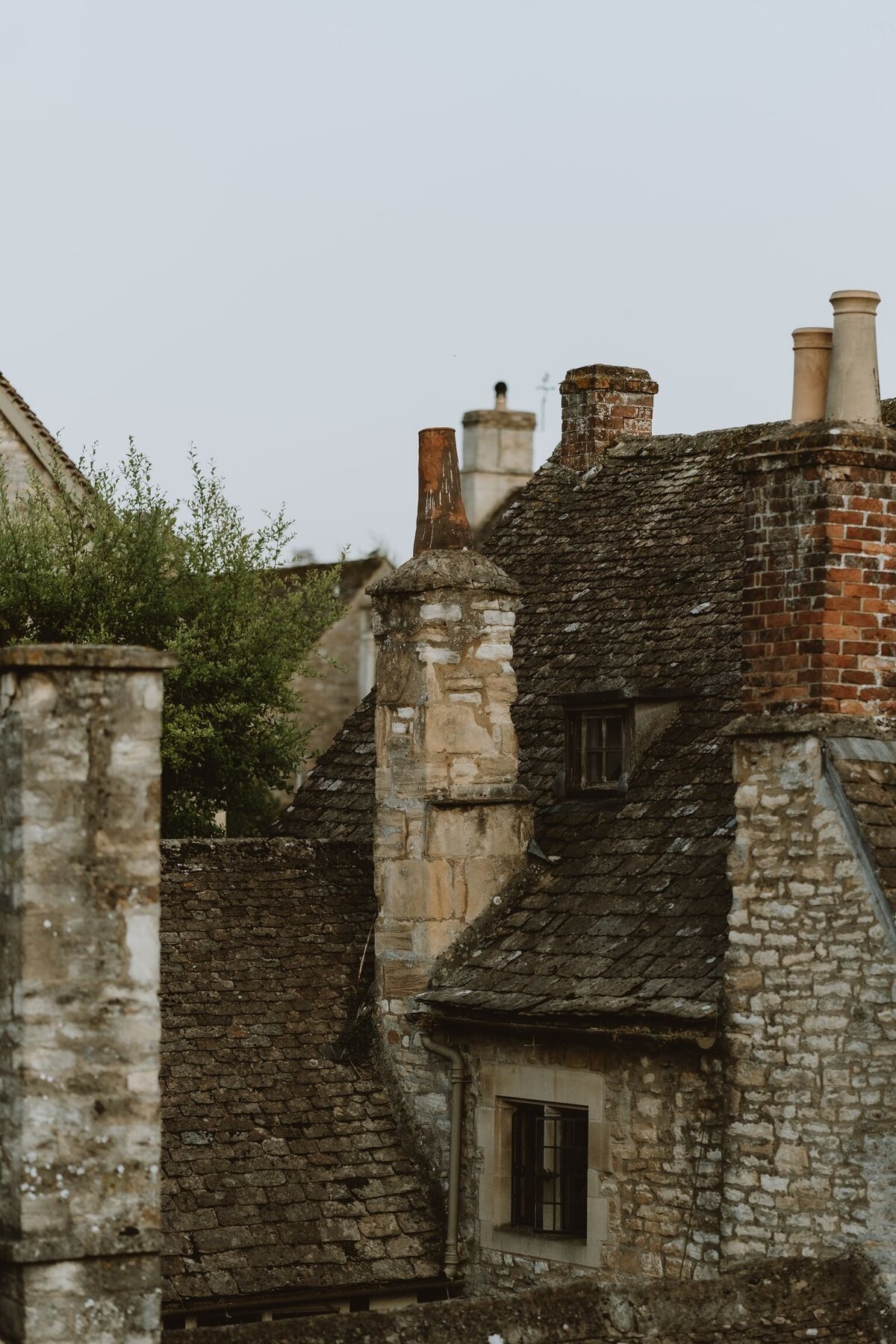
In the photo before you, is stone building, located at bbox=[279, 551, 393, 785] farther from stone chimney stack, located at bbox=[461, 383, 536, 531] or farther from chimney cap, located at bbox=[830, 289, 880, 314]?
chimney cap, located at bbox=[830, 289, 880, 314]

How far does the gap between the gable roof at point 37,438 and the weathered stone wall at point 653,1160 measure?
1238 cm

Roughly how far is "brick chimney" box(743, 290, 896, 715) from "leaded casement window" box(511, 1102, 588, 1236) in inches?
120

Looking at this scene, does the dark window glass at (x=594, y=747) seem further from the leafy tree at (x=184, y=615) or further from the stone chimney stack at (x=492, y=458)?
the stone chimney stack at (x=492, y=458)

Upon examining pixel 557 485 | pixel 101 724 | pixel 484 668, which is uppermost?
pixel 557 485

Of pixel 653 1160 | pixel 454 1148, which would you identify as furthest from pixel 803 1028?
pixel 454 1148

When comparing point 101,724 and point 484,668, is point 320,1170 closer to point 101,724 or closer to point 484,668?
point 484,668

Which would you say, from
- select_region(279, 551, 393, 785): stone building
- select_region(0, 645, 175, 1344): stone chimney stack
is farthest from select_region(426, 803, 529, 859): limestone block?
select_region(279, 551, 393, 785): stone building

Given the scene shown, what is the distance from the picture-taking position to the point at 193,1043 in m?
15.4

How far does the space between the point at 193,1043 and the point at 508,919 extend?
90.0 inches

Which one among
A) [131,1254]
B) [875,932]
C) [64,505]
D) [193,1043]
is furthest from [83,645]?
[64,505]

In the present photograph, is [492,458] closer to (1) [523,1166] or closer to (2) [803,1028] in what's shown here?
(1) [523,1166]

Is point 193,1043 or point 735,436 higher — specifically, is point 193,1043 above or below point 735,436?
below

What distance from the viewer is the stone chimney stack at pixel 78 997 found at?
9.35m

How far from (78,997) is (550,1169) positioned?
5953 millimetres
